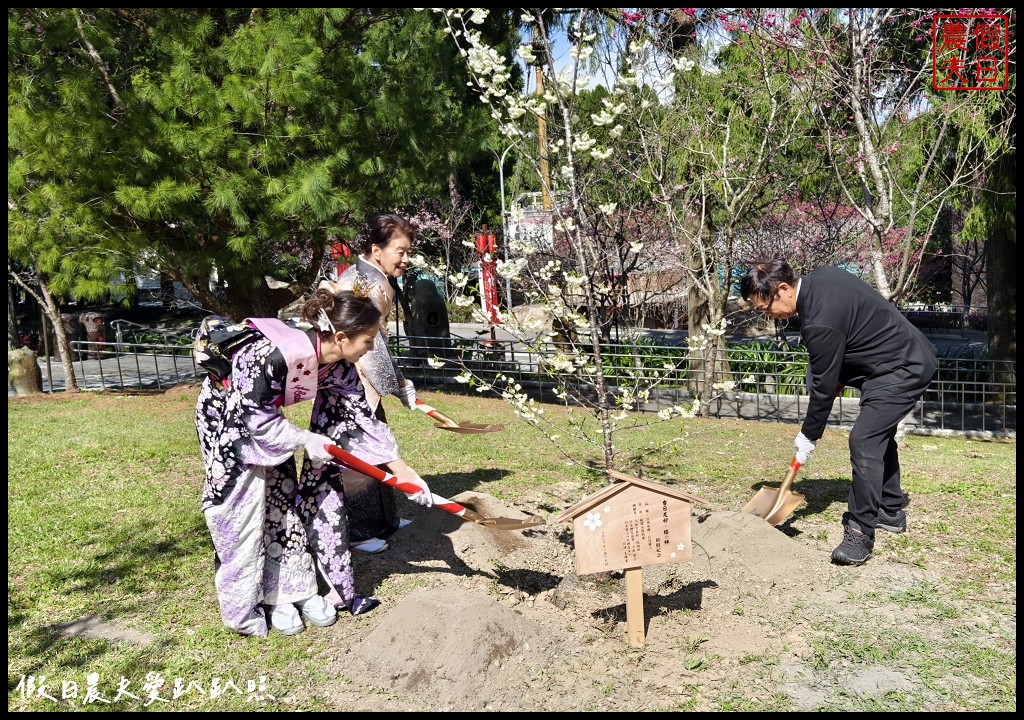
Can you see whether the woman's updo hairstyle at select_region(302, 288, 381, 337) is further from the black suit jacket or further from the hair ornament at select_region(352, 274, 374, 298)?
the black suit jacket

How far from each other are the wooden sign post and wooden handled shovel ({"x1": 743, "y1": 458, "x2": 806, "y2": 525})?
51.1 inches

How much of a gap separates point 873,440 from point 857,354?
46 centimetres

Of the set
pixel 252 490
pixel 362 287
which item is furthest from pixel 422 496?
pixel 362 287

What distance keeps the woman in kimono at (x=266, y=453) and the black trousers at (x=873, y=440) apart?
265 cm

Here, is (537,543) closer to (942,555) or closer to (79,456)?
(942,555)

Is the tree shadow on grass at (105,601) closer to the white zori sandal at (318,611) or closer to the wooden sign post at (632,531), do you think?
the white zori sandal at (318,611)

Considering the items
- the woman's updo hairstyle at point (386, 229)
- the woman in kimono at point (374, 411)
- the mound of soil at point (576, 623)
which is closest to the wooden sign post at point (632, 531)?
the mound of soil at point (576, 623)

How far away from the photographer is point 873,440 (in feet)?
14.9

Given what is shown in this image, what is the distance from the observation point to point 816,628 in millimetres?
3875

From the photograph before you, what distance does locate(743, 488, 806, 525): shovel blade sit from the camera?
16.1 feet

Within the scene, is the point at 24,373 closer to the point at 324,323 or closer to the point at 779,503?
the point at 324,323

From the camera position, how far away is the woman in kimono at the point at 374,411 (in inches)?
167

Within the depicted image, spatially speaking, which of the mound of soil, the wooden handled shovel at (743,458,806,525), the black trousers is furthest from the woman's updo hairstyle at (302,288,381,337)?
the black trousers

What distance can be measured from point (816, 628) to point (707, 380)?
6.69 meters
